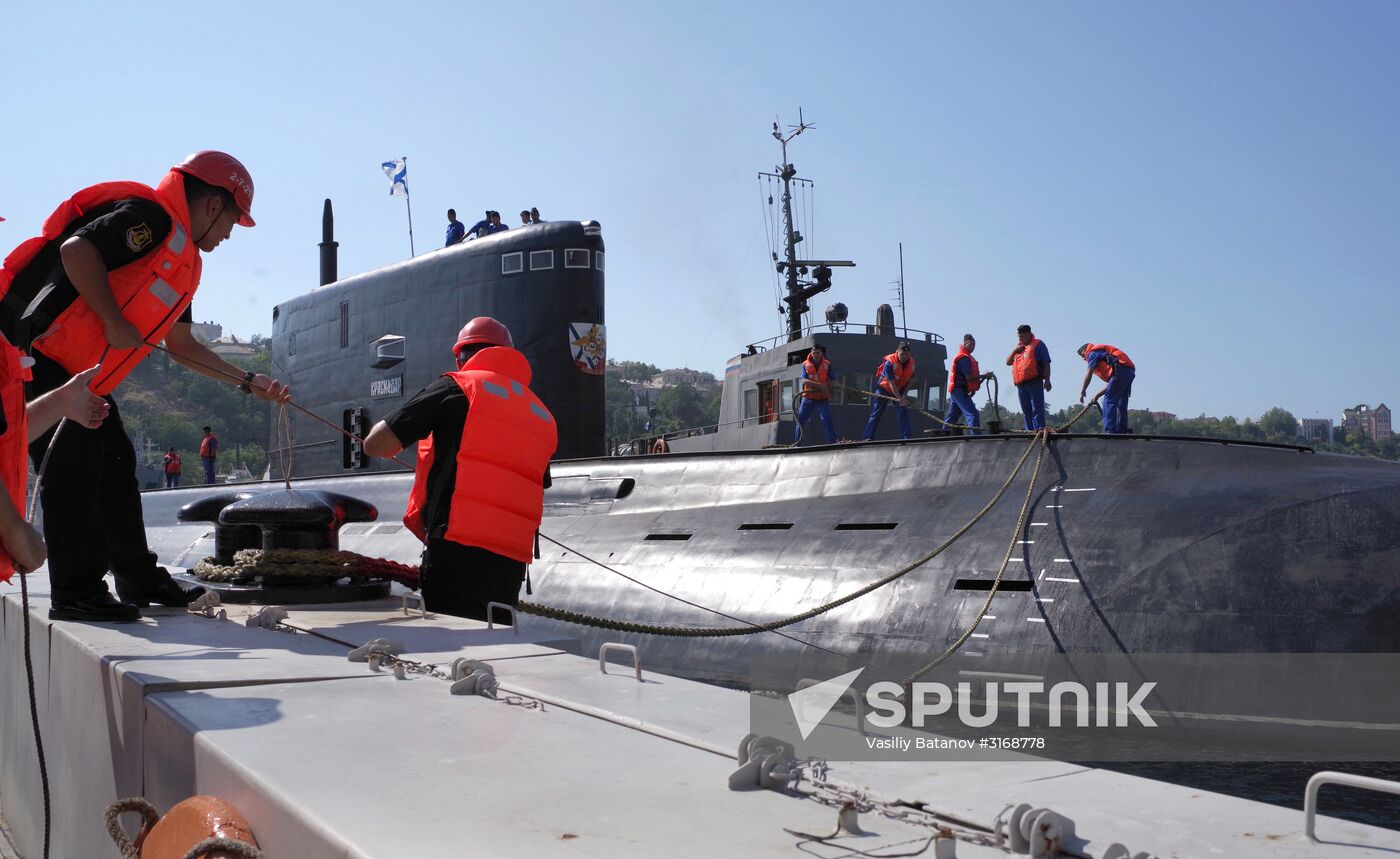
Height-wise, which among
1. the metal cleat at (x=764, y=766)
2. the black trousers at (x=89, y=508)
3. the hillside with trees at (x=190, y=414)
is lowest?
the metal cleat at (x=764, y=766)

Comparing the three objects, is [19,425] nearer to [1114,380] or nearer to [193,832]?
[193,832]

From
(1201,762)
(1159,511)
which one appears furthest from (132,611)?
(1159,511)

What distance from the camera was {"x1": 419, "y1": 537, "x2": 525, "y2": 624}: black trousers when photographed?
468cm

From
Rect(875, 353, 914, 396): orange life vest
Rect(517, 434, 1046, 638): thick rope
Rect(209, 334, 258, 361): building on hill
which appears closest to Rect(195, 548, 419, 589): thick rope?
Rect(517, 434, 1046, 638): thick rope

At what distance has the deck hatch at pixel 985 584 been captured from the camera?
826 cm

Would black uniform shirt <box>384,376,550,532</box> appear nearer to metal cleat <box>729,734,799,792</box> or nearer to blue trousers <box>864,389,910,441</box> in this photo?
metal cleat <box>729,734,799,792</box>

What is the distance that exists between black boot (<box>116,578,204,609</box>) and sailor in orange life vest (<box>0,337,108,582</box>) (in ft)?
4.78

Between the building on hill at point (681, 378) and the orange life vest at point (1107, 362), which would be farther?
the building on hill at point (681, 378)

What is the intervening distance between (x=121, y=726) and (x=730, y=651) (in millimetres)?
6788

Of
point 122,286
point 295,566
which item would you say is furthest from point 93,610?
point 122,286

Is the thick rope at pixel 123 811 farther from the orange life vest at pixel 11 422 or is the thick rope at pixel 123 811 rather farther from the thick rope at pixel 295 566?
the thick rope at pixel 295 566

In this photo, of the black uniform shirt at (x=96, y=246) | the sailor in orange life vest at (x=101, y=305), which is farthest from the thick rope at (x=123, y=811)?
the black uniform shirt at (x=96, y=246)

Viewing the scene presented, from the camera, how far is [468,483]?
463cm

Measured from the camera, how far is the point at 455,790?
5.96 feet
